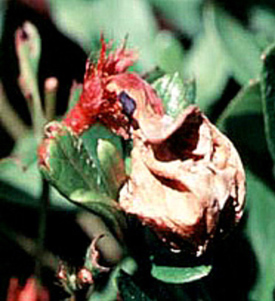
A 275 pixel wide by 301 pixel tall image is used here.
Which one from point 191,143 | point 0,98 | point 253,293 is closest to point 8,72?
point 0,98

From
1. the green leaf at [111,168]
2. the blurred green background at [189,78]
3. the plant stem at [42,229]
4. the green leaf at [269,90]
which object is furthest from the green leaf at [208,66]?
the green leaf at [111,168]

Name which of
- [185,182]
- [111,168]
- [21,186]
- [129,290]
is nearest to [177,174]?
[185,182]

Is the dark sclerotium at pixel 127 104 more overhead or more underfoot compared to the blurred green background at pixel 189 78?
more overhead

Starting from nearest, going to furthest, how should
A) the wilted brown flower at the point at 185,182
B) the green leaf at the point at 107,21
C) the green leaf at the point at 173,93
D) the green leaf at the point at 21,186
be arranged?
the wilted brown flower at the point at 185,182, the green leaf at the point at 173,93, the green leaf at the point at 21,186, the green leaf at the point at 107,21

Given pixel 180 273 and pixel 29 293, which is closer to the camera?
pixel 180 273

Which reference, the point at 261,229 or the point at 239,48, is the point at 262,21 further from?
the point at 261,229

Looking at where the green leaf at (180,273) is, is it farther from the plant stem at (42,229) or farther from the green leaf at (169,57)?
the green leaf at (169,57)

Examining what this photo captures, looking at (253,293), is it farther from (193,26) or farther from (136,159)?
(193,26)
